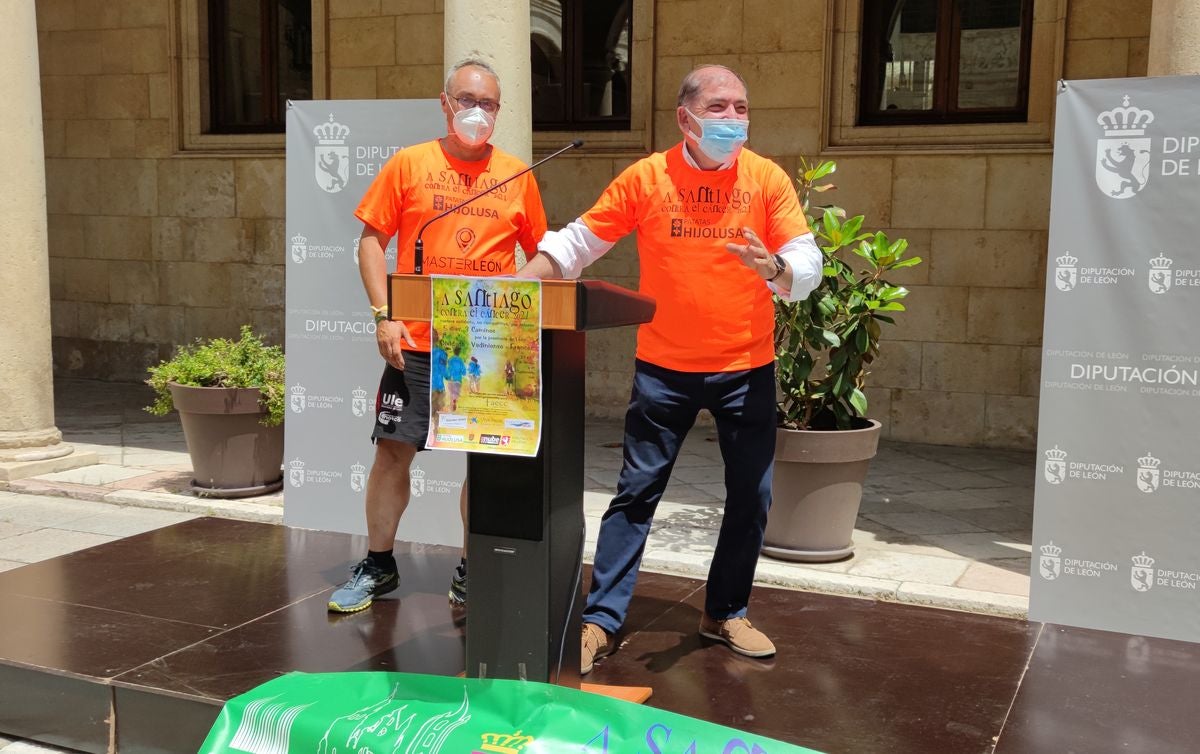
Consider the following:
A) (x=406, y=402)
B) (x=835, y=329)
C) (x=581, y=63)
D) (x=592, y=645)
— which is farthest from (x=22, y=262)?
(x=592, y=645)

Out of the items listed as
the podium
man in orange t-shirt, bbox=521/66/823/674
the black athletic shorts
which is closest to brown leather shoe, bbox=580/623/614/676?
man in orange t-shirt, bbox=521/66/823/674

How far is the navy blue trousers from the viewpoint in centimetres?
387

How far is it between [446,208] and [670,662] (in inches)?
68.9

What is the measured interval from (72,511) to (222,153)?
4841mm

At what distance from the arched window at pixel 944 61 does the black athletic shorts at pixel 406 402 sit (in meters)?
5.25

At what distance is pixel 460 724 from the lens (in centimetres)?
309

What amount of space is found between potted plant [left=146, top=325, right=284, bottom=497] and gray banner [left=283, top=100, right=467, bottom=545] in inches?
31.8

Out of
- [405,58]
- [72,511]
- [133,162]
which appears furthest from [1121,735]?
[133,162]

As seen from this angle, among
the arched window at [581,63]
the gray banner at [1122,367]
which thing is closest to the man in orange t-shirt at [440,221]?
the gray banner at [1122,367]

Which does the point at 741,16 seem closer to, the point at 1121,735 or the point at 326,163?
the point at 326,163

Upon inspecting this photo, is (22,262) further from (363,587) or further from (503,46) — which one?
(363,587)

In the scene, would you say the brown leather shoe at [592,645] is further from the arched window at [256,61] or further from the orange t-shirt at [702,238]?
the arched window at [256,61]

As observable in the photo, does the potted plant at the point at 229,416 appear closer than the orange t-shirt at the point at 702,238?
No

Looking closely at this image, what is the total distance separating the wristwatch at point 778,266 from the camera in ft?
11.5
